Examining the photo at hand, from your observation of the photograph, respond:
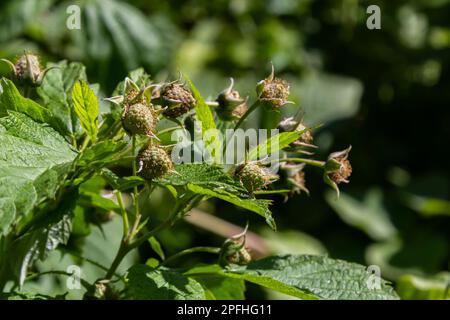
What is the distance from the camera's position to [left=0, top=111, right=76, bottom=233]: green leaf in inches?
47.6

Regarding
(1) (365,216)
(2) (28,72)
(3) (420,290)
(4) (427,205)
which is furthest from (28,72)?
(4) (427,205)

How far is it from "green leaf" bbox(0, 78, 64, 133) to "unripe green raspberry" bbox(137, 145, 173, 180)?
0.18m

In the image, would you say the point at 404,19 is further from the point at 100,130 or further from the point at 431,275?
the point at 100,130

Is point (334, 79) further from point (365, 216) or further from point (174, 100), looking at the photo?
point (174, 100)

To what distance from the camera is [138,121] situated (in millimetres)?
1328

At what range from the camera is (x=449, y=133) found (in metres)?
4.04

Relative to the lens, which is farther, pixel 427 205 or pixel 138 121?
pixel 427 205

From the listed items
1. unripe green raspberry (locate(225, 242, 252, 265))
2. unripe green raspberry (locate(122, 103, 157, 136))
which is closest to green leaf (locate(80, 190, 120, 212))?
unripe green raspberry (locate(225, 242, 252, 265))

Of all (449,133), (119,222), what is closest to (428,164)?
(449,133)

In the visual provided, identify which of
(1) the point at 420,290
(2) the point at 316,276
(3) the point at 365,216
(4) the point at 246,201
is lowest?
(3) the point at 365,216

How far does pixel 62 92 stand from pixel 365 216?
7.50 ft

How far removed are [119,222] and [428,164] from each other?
2.25m

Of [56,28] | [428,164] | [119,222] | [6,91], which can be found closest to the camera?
[6,91]

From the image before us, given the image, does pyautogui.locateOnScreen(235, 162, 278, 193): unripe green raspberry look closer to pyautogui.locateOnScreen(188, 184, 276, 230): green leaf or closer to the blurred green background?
pyautogui.locateOnScreen(188, 184, 276, 230): green leaf
